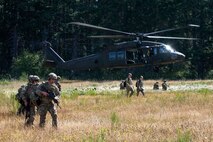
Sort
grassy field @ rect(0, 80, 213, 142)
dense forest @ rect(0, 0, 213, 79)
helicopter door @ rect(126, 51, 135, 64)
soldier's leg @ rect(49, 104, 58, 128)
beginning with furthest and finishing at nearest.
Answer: dense forest @ rect(0, 0, 213, 79) < helicopter door @ rect(126, 51, 135, 64) < soldier's leg @ rect(49, 104, 58, 128) < grassy field @ rect(0, 80, 213, 142)

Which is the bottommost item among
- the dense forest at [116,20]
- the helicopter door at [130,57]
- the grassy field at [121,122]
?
the grassy field at [121,122]

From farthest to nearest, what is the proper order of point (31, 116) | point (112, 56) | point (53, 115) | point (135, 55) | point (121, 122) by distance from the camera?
point (112, 56)
point (135, 55)
point (121, 122)
point (31, 116)
point (53, 115)

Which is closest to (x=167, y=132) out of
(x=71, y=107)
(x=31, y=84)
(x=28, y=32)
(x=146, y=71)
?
(x=31, y=84)

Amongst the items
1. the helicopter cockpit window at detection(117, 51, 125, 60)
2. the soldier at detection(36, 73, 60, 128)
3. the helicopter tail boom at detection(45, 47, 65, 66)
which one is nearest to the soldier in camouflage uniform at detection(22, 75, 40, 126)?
the soldier at detection(36, 73, 60, 128)

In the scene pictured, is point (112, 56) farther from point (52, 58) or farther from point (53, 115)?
point (53, 115)

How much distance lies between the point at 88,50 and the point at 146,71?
44.5 ft

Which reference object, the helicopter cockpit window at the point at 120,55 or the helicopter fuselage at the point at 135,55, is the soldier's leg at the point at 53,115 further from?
the helicopter cockpit window at the point at 120,55

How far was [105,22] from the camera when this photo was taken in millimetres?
62281

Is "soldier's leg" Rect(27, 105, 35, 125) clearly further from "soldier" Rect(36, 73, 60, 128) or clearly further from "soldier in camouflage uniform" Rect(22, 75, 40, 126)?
"soldier" Rect(36, 73, 60, 128)

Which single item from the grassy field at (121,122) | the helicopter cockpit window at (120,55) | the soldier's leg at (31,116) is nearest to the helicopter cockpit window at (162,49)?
the helicopter cockpit window at (120,55)

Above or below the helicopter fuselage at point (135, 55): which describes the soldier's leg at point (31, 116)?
below

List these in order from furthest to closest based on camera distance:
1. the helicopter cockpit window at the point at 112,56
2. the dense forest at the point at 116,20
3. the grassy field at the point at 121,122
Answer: the dense forest at the point at 116,20
the helicopter cockpit window at the point at 112,56
the grassy field at the point at 121,122

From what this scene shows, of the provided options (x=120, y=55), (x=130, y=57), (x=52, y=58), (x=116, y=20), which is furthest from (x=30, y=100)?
(x=116, y=20)

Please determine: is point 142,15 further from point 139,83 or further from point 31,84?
point 31,84
